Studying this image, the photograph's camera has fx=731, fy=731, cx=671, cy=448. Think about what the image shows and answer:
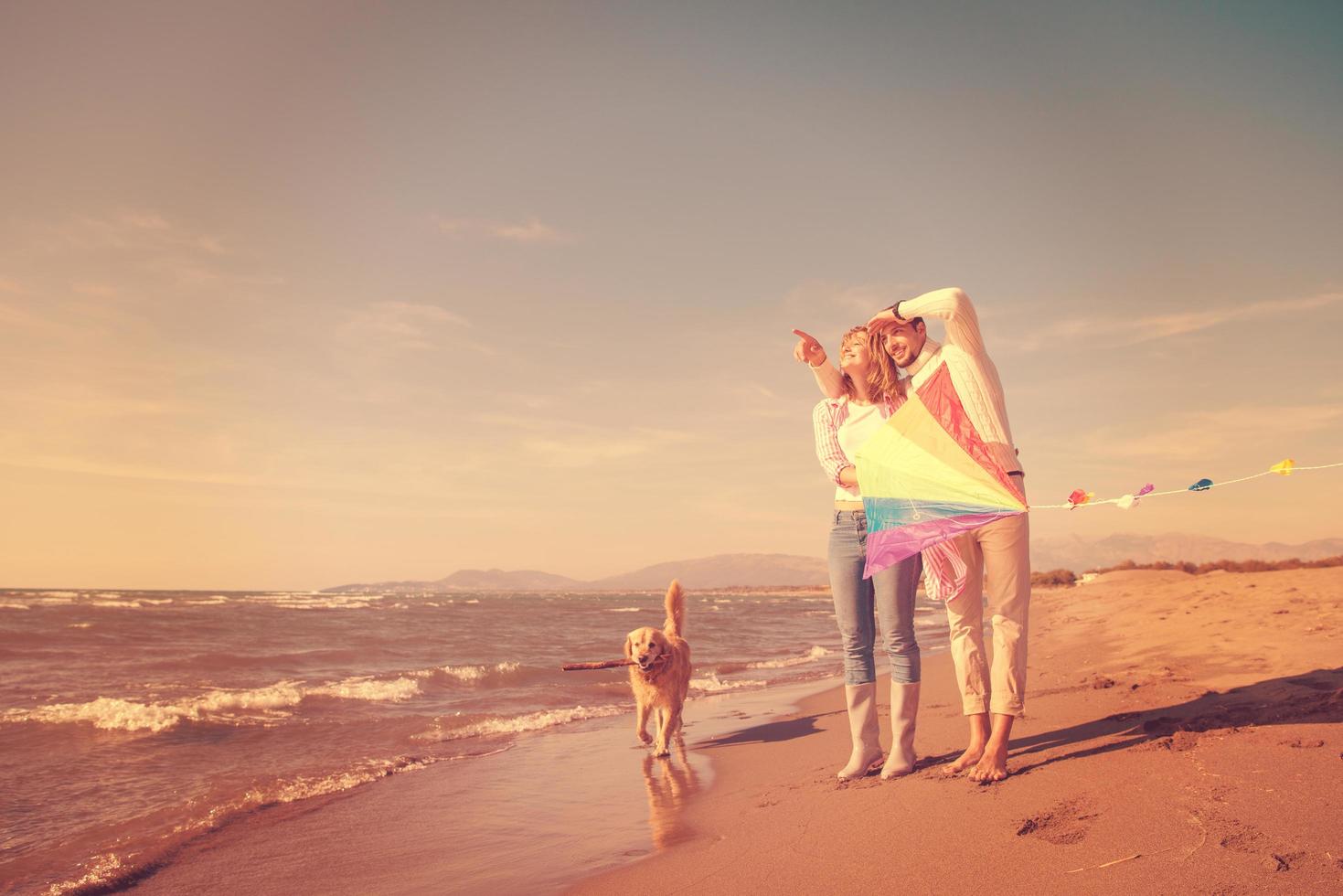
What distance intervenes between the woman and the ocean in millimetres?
2149

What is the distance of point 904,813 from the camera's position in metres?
3.00

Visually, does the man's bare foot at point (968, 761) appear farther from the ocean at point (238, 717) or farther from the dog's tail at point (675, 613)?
the dog's tail at point (675, 613)

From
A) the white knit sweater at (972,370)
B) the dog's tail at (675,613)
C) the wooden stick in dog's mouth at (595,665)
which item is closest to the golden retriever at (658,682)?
the wooden stick in dog's mouth at (595,665)

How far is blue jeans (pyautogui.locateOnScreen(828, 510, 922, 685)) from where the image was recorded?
149 inches

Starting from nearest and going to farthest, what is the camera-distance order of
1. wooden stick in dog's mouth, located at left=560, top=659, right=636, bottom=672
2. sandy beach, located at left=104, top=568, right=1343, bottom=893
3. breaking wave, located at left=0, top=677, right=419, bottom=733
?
1. sandy beach, located at left=104, top=568, right=1343, bottom=893
2. wooden stick in dog's mouth, located at left=560, top=659, right=636, bottom=672
3. breaking wave, located at left=0, top=677, right=419, bottom=733

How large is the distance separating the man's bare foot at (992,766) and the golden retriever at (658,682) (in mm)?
2849

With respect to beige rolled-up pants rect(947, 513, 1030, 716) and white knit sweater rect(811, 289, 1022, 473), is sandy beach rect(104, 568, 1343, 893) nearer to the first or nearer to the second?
beige rolled-up pants rect(947, 513, 1030, 716)

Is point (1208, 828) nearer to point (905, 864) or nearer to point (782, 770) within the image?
point (905, 864)

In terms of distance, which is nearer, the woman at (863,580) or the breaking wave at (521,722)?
the woman at (863,580)

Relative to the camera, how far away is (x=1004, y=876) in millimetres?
2289

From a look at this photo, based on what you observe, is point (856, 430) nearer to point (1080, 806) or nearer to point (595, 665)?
point (1080, 806)

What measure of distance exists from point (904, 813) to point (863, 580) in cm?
120

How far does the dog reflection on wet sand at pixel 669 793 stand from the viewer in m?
3.46

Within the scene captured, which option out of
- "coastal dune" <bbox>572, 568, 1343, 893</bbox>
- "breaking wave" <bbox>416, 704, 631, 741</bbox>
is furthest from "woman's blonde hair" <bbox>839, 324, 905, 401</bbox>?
"breaking wave" <bbox>416, 704, 631, 741</bbox>
